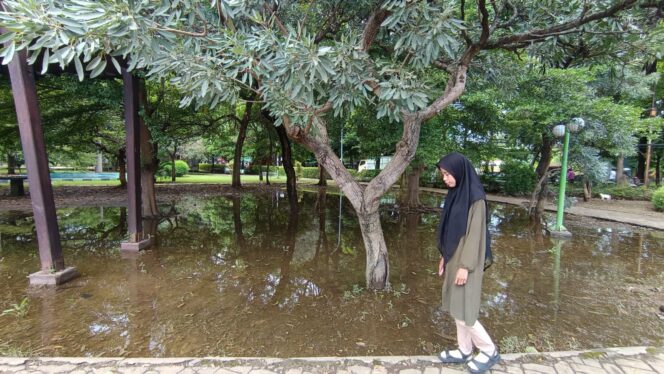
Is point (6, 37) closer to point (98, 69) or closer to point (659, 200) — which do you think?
point (98, 69)

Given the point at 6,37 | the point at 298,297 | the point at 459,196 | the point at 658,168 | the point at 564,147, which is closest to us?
the point at 6,37

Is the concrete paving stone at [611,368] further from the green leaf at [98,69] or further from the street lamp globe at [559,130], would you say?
the street lamp globe at [559,130]

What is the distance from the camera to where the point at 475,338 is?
7.91 feet

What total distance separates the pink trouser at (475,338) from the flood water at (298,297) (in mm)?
402

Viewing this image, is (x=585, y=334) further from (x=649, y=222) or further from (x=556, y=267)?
(x=649, y=222)

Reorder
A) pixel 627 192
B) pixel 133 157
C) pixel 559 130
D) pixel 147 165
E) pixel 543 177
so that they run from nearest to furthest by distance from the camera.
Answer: pixel 133 157 → pixel 559 130 → pixel 147 165 → pixel 543 177 → pixel 627 192

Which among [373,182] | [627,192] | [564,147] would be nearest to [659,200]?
[627,192]

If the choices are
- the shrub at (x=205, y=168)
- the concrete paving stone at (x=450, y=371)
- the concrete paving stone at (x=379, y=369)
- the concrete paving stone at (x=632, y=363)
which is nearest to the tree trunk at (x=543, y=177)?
the concrete paving stone at (x=632, y=363)

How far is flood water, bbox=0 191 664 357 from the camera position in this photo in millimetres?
2949

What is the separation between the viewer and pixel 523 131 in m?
8.68

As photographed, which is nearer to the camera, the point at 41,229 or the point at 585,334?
the point at 585,334

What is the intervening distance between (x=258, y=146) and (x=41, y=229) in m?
14.3

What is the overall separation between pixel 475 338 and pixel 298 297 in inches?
83.5

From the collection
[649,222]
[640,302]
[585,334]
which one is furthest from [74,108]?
[649,222]
